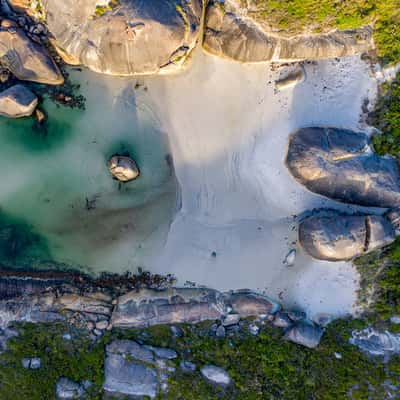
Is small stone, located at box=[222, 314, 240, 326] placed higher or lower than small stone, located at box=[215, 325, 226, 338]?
higher

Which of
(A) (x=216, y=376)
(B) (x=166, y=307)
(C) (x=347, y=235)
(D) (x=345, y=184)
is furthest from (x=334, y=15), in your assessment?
(A) (x=216, y=376)

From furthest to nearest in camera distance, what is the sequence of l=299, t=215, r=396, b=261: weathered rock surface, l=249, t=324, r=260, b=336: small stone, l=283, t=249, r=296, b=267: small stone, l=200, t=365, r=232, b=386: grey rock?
l=283, t=249, r=296, b=267: small stone
l=249, t=324, r=260, b=336: small stone
l=299, t=215, r=396, b=261: weathered rock surface
l=200, t=365, r=232, b=386: grey rock

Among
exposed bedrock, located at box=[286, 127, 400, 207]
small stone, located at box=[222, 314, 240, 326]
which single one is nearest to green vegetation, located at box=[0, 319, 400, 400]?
small stone, located at box=[222, 314, 240, 326]

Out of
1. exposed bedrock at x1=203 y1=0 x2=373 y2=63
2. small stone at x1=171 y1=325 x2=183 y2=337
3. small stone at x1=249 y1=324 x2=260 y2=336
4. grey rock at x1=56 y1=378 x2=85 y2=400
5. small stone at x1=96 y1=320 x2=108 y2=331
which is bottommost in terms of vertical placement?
grey rock at x1=56 y1=378 x2=85 y2=400

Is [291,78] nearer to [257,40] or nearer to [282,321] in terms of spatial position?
[257,40]

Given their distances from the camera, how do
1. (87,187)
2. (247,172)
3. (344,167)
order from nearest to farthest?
(344,167), (87,187), (247,172)

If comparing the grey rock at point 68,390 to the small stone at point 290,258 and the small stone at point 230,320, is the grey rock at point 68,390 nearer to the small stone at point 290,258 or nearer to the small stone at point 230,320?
the small stone at point 230,320

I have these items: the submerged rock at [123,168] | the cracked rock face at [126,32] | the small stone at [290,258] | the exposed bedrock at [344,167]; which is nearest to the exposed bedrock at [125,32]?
the cracked rock face at [126,32]

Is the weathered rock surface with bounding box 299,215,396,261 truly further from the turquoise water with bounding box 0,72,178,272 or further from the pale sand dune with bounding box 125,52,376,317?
the turquoise water with bounding box 0,72,178,272

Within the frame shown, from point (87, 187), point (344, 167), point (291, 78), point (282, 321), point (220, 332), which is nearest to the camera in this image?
point (344, 167)
